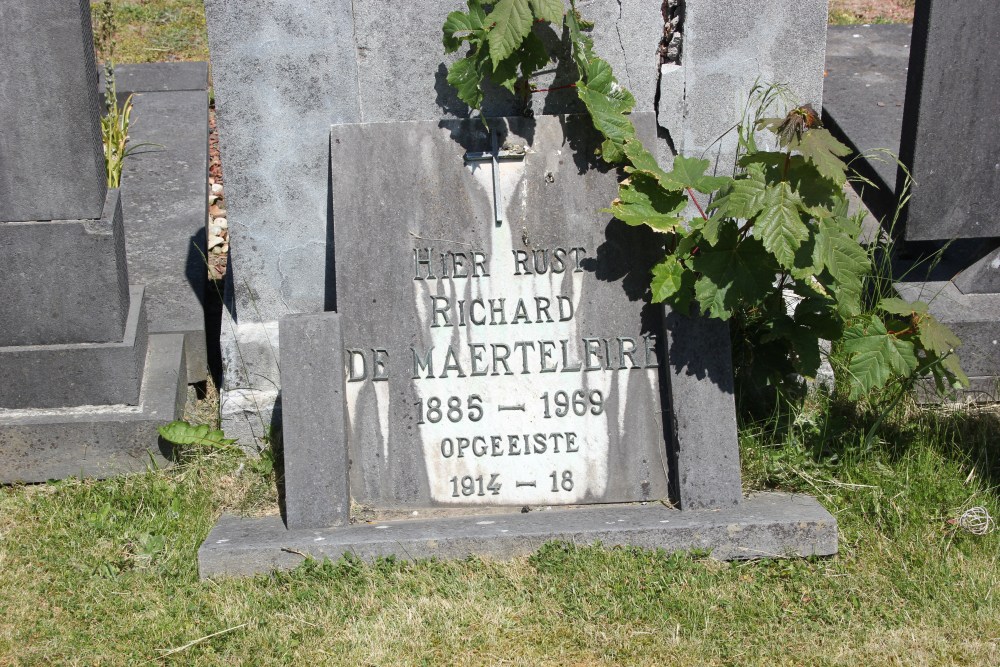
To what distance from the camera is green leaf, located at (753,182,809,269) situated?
3.09 m

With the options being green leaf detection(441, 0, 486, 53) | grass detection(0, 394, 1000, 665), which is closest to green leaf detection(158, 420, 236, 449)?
grass detection(0, 394, 1000, 665)

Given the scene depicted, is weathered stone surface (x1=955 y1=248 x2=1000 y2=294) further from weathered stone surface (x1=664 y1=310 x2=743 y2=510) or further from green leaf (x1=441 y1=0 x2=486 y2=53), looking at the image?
green leaf (x1=441 y1=0 x2=486 y2=53)

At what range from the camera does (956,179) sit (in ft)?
13.6

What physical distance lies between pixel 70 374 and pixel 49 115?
3.33ft

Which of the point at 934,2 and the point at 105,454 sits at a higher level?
the point at 934,2

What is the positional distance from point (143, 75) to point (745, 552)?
485 centimetres

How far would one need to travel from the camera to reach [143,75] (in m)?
6.18

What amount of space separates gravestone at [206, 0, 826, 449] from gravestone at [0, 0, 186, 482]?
0.44 metres

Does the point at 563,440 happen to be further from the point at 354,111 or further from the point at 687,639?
the point at 354,111

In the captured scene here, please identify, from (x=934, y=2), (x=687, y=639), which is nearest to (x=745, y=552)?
(x=687, y=639)

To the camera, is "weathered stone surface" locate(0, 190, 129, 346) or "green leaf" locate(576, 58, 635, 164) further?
"weathered stone surface" locate(0, 190, 129, 346)

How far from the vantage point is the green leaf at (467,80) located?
11.4ft

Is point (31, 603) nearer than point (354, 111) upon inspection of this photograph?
Yes

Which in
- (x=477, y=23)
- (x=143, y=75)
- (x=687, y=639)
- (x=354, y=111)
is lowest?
(x=687, y=639)
